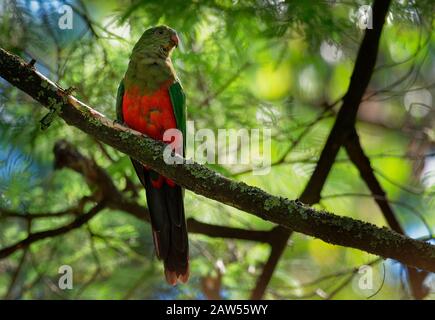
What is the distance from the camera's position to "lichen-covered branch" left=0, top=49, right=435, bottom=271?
145 inches

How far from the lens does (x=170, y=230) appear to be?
4832 millimetres

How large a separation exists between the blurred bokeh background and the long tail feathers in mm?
444

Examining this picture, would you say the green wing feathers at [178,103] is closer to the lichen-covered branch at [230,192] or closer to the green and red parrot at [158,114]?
Result: the green and red parrot at [158,114]

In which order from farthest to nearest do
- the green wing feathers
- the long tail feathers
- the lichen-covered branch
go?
1. the green wing feathers
2. the long tail feathers
3. the lichen-covered branch

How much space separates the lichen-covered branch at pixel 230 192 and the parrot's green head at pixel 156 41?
116cm

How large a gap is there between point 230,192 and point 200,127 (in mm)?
1922

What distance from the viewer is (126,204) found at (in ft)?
17.9

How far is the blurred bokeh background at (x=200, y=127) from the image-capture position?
16.9ft

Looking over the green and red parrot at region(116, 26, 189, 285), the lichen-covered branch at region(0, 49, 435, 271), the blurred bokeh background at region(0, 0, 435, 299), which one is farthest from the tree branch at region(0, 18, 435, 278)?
the blurred bokeh background at region(0, 0, 435, 299)

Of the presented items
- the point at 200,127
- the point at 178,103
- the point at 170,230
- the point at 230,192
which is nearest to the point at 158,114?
the point at 178,103

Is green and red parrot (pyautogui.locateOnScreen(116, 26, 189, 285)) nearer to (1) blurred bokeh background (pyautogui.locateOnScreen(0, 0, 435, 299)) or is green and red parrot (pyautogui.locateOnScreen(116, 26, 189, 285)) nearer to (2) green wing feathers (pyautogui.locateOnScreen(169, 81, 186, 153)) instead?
(2) green wing feathers (pyautogui.locateOnScreen(169, 81, 186, 153))

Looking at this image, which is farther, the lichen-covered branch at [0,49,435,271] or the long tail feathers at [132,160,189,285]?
the long tail feathers at [132,160,189,285]
